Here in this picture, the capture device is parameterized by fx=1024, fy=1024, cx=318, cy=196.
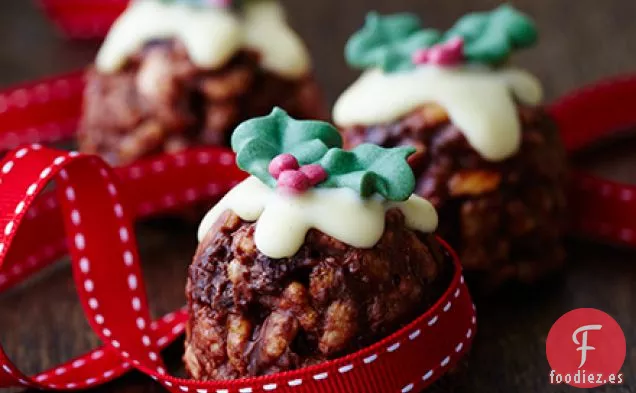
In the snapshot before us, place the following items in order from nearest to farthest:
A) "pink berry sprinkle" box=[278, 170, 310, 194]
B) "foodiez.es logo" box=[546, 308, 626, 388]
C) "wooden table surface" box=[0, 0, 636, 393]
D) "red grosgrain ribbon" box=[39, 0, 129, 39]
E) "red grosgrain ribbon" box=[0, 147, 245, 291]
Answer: "pink berry sprinkle" box=[278, 170, 310, 194] < "foodiez.es logo" box=[546, 308, 626, 388] < "wooden table surface" box=[0, 0, 636, 393] < "red grosgrain ribbon" box=[0, 147, 245, 291] < "red grosgrain ribbon" box=[39, 0, 129, 39]

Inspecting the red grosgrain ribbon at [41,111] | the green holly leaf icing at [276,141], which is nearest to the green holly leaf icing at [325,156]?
the green holly leaf icing at [276,141]

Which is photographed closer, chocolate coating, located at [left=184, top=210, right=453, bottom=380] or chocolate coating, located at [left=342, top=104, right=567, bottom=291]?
chocolate coating, located at [left=184, top=210, right=453, bottom=380]

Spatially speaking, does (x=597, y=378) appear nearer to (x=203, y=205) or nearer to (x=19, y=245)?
(x=203, y=205)

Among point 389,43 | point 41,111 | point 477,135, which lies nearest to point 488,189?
point 477,135

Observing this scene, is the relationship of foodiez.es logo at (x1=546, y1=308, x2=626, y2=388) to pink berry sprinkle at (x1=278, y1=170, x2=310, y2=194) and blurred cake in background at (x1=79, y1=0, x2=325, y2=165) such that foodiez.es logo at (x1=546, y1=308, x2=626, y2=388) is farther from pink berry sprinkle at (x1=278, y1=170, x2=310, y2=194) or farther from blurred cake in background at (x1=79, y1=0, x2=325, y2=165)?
blurred cake in background at (x1=79, y1=0, x2=325, y2=165)

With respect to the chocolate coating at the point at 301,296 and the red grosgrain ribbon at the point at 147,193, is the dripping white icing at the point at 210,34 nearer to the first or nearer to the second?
the red grosgrain ribbon at the point at 147,193

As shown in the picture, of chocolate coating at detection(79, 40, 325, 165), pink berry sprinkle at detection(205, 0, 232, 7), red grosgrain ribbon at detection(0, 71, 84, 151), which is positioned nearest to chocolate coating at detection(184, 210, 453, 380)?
chocolate coating at detection(79, 40, 325, 165)

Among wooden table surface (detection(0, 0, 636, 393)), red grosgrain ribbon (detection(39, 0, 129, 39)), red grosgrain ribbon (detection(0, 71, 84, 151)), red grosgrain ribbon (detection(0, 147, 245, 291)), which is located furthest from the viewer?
red grosgrain ribbon (detection(39, 0, 129, 39))

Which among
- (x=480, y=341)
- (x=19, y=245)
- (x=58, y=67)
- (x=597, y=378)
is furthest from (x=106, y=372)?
(x=58, y=67)

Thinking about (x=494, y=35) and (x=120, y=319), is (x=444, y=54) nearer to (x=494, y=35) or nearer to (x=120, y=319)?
(x=494, y=35)
